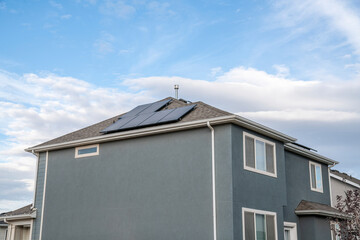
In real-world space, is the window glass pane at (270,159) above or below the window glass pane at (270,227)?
above

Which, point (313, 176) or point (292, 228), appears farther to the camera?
point (313, 176)

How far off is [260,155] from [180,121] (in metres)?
3.17

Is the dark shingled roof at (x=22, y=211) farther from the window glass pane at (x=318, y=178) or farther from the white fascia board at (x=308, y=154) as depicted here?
the window glass pane at (x=318, y=178)

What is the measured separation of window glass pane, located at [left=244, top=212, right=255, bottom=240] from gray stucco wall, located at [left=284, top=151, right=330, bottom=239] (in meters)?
3.37

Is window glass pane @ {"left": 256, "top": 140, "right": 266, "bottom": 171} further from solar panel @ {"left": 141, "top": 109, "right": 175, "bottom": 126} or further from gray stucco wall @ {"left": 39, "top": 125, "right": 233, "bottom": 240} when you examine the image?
solar panel @ {"left": 141, "top": 109, "right": 175, "bottom": 126}

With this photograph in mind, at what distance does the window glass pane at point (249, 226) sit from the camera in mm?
14759

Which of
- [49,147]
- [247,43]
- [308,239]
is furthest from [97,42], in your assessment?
[308,239]

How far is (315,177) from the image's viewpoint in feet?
70.0

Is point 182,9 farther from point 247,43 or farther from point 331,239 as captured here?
point 331,239

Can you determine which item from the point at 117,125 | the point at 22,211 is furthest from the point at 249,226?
the point at 22,211

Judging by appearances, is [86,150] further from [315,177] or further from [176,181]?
[315,177]

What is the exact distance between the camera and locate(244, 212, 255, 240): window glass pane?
48.4 ft

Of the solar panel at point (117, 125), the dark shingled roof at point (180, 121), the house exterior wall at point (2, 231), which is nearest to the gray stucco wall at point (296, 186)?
the dark shingled roof at point (180, 121)

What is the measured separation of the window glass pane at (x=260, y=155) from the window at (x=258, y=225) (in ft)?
5.40
